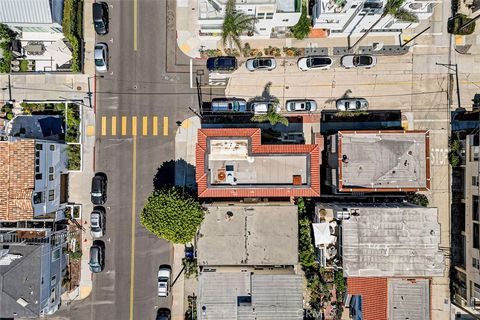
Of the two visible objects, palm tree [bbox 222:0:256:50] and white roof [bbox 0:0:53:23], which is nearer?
palm tree [bbox 222:0:256:50]

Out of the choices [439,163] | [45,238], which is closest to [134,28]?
[45,238]

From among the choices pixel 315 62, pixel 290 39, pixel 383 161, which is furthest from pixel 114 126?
pixel 383 161

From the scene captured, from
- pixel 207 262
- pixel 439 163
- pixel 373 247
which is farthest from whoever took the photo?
pixel 439 163

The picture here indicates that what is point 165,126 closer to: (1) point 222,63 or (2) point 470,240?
(1) point 222,63

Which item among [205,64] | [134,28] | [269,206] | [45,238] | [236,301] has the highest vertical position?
[134,28]

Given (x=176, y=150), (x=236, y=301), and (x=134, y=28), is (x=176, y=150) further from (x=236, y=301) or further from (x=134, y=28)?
(x=236, y=301)

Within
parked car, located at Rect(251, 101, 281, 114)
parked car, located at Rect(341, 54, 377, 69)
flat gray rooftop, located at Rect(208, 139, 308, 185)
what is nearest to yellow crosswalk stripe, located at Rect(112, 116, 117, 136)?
flat gray rooftop, located at Rect(208, 139, 308, 185)

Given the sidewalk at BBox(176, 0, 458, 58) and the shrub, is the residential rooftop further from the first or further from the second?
the shrub

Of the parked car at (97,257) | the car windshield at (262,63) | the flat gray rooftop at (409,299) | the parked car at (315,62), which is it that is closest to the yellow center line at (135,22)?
→ the car windshield at (262,63)
